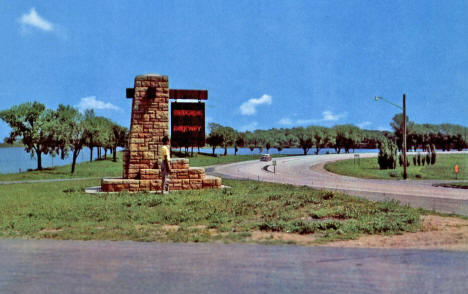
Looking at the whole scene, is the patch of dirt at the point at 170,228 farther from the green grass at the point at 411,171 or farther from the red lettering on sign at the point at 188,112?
the green grass at the point at 411,171

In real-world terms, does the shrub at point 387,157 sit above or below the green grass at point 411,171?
above

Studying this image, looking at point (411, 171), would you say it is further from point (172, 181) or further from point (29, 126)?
point (29, 126)

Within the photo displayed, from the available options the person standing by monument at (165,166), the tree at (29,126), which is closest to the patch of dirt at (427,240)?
the person standing by monument at (165,166)

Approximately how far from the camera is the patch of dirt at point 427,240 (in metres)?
7.96

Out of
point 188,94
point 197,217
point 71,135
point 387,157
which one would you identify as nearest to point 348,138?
point 387,157

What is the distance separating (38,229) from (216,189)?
1014 cm

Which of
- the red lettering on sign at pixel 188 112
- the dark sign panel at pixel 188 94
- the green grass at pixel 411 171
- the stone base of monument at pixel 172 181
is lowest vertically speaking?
the green grass at pixel 411 171

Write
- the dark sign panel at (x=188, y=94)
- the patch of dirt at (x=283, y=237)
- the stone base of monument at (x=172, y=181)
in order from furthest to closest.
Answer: the dark sign panel at (x=188, y=94)
the stone base of monument at (x=172, y=181)
the patch of dirt at (x=283, y=237)

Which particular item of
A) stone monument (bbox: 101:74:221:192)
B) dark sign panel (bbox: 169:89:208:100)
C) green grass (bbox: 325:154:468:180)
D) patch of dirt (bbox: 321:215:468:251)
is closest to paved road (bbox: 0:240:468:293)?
patch of dirt (bbox: 321:215:468:251)

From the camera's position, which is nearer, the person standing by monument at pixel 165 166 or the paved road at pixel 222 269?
the paved road at pixel 222 269

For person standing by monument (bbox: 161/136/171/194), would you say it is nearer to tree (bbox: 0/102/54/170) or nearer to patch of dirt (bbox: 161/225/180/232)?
patch of dirt (bbox: 161/225/180/232)

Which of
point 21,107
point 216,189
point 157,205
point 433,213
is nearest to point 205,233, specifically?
point 157,205

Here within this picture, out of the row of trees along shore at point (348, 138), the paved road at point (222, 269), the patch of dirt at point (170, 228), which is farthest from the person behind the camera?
the row of trees along shore at point (348, 138)

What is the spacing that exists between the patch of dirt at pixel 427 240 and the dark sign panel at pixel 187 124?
12.6m
